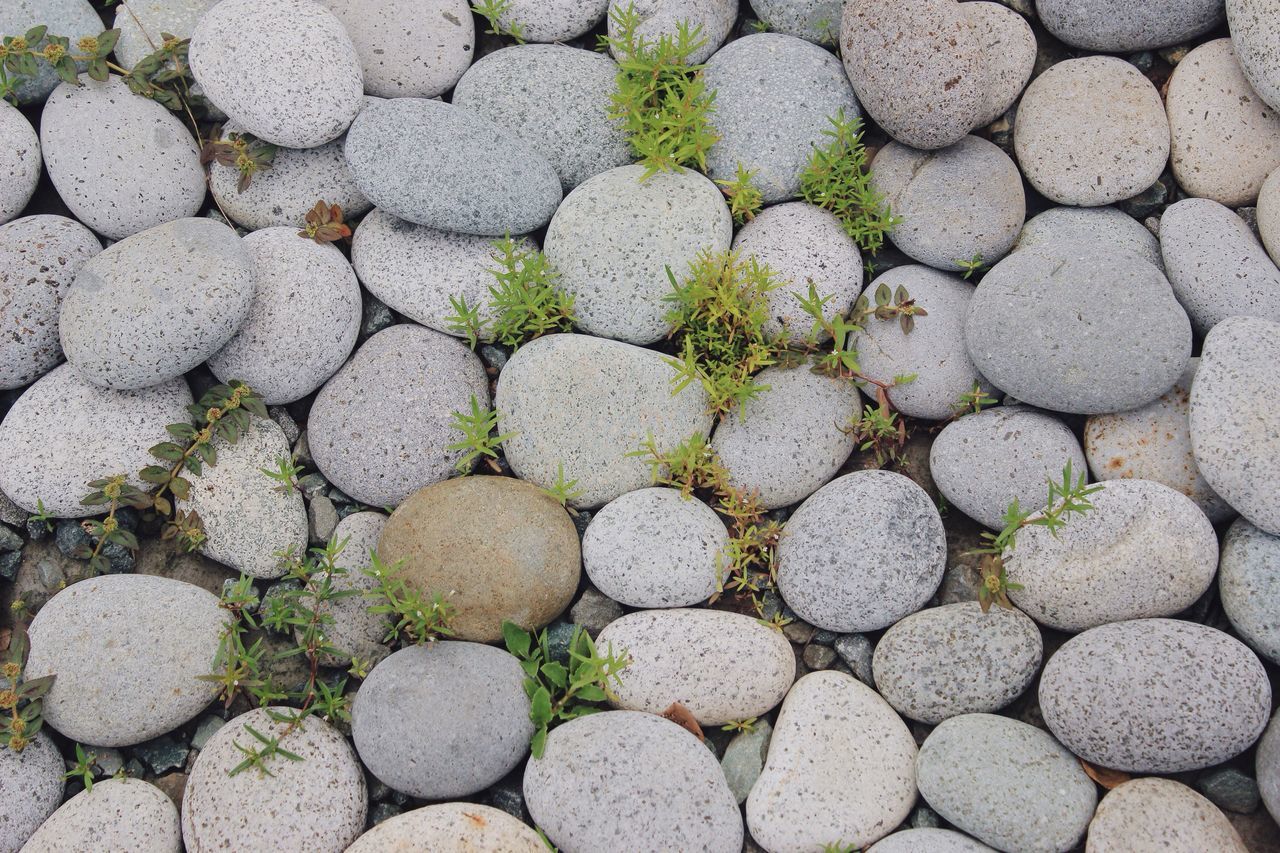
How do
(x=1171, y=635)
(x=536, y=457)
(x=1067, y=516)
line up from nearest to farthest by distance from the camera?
(x=1171, y=635) < (x=1067, y=516) < (x=536, y=457)

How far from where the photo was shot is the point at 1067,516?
3.01 m

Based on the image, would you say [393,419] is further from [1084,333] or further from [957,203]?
[1084,333]

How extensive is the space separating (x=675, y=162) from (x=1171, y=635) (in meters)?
2.07

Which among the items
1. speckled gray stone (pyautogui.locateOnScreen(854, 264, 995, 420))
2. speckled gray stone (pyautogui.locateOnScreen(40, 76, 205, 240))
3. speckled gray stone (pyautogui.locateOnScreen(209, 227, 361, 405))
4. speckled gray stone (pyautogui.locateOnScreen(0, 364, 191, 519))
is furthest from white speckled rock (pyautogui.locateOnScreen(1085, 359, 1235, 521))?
speckled gray stone (pyautogui.locateOnScreen(40, 76, 205, 240))

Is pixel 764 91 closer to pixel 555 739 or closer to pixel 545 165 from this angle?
pixel 545 165

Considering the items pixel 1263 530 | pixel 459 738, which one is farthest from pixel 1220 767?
pixel 459 738

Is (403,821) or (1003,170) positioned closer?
(403,821)

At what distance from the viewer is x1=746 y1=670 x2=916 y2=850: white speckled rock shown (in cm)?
287

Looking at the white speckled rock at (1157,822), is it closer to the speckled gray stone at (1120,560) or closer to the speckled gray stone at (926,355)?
the speckled gray stone at (1120,560)

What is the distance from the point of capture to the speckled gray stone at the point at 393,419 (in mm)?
3291

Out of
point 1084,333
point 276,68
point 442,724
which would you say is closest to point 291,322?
point 276,68

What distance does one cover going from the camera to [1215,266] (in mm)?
3203

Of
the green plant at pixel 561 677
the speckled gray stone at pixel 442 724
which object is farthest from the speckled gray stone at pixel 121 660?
the green plant at pixel 561 677

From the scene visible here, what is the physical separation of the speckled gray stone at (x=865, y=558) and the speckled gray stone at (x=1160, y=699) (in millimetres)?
483
